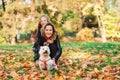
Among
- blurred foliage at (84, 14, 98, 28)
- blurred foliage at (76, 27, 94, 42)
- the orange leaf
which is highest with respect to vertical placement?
the orange leaf

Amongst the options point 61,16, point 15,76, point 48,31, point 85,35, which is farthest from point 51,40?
point 85,35

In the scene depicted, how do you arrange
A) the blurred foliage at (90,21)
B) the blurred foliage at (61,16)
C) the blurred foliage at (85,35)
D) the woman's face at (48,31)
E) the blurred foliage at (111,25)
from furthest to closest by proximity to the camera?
the blurred foliage at (90,21) → the blurred foliage at (111,25) → the blurred foliage at (85,35) → the blurred foliage at (61,16) → the woman's face at (48,31)

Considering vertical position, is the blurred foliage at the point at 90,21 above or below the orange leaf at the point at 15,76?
below

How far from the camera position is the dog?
21.0 ft

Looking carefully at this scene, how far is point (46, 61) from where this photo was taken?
655cm

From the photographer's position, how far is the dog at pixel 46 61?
641 cm

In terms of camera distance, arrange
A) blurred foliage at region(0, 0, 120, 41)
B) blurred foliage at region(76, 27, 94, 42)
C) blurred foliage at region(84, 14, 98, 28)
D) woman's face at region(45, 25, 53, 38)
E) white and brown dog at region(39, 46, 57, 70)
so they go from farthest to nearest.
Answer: blurred foliage at region(84, 14, 98, 28) < blurred foliage at region(76, 27, 94, 42) < blurred foliage at region(0, 0, 120, 41) < woman's face at region(45, 25, 53, 38) < white and brown dog at region(39, 46, 57, 70)

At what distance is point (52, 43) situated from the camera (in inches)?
275

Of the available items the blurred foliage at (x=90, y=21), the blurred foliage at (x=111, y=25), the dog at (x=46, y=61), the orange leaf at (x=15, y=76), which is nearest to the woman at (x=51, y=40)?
the dog at (x=46, y=61)

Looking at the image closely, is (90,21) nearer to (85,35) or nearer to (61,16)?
(85,35)

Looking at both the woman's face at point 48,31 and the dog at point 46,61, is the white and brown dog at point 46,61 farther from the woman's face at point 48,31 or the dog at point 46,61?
the woman's face at point 48,31

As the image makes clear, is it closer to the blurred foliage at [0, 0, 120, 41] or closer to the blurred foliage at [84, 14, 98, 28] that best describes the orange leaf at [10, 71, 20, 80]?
the blurred foliage at [0, 0, 120, 41]

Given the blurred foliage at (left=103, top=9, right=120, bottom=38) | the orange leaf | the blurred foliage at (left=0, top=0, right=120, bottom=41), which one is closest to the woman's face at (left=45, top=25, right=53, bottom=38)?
the orange leaf

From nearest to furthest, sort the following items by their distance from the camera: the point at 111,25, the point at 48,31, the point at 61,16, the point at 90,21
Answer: the point at 48,31 < the point at 61,16 < the point at 111,25 < the point at 90,21
